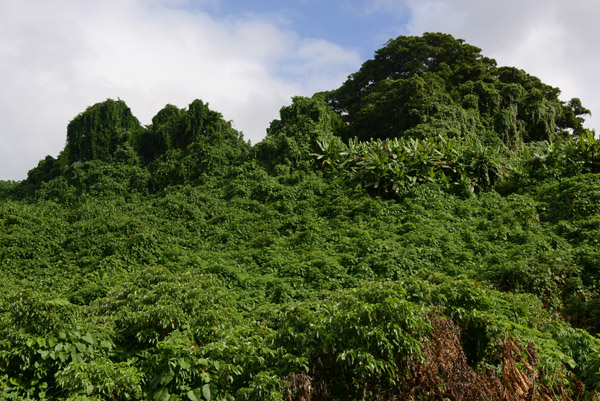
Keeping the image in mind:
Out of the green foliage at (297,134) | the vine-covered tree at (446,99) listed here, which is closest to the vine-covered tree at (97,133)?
the green foliage at (297,134)

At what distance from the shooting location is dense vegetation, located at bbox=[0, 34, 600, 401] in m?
4.26

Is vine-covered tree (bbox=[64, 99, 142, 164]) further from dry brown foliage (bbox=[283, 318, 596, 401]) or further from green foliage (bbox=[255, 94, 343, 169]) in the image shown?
dry brown foliage (bbox=[283, 318, 596, 401])

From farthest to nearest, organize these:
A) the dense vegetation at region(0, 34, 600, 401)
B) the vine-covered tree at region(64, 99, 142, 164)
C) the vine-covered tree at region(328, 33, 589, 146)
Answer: the vine-covered tree at region(64, 99, 142, 164), the vine-covered tree at region(328, 33, 589, 146), the dense vegetation at region(0, 34, 600, 401)

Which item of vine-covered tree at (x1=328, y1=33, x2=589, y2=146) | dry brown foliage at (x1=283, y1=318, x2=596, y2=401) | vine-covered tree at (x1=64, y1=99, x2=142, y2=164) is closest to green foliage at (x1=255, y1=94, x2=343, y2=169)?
vine-covered tree at (x1=328, y1=33, x2=589, y2=146)

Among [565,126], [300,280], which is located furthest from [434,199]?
[565,126]

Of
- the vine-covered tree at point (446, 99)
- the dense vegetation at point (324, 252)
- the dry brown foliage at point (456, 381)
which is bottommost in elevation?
the dry brown foliage at point (456, 381)

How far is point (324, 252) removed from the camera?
30.7ft

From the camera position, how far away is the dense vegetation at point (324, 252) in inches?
168

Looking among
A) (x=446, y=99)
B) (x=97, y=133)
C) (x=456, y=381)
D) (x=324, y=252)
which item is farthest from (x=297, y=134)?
(x=456, y=381)

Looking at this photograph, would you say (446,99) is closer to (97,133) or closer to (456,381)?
(97,133)

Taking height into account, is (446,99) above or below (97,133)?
above

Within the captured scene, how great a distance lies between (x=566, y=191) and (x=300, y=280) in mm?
6640

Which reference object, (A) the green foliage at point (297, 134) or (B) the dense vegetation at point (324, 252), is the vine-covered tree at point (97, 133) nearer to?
(B) the dense vegetation at point (324, 252)

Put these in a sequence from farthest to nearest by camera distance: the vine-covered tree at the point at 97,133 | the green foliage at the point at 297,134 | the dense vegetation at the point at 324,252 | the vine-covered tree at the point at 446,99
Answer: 1. the vine-covered tree at the point at 97,133
2. the vine-covered tree at the point at 446,99
3. the green foliage at the point at 297,134
4. the dense vegetation at the point at 324,252
